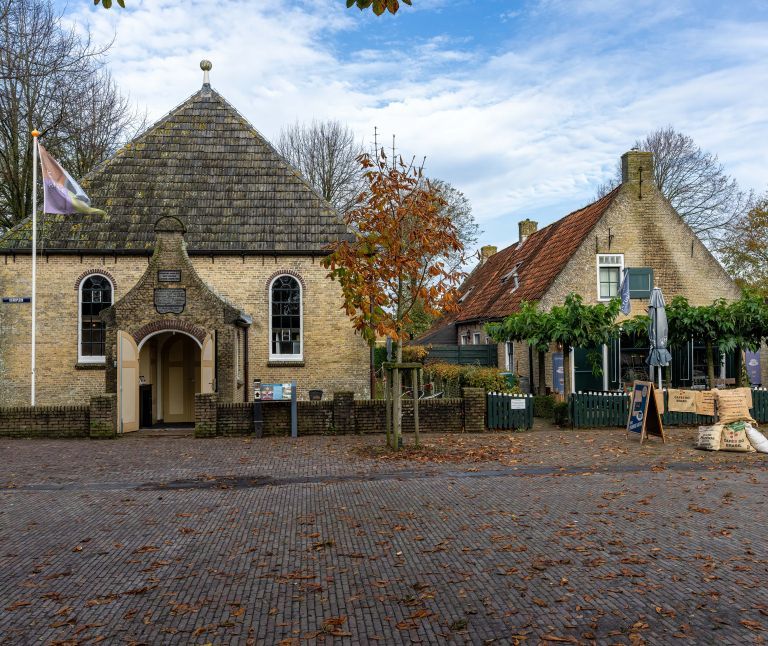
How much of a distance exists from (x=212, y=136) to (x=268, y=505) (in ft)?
52.5

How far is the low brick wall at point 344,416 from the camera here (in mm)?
15203

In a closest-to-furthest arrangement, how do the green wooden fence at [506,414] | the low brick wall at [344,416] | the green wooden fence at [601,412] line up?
the low brick wall at [344,416]
the green wooden fence at [506,414]
the green wooden fence at [601,412]

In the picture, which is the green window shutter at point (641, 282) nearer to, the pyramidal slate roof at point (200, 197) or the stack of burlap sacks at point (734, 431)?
the stack of burlap sacks at point (734, 431)

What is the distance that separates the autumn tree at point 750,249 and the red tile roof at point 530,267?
1037 centimetres

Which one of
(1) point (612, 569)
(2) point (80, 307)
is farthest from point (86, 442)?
(1) point (612, 569)

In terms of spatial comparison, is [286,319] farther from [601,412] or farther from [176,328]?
[601,412]

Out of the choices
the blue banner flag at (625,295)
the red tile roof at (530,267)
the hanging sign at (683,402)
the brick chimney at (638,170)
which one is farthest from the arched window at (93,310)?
the brick chimney at (638,170)

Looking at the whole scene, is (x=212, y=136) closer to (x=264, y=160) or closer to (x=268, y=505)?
(x=264, y=160)

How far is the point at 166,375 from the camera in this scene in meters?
18.7

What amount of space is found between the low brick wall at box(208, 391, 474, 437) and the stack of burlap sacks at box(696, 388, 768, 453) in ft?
15.9

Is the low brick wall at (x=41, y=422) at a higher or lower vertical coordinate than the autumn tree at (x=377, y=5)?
lower

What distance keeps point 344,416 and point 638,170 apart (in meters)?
14.1

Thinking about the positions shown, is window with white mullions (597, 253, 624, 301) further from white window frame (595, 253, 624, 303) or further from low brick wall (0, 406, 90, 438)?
low brick wall (0, 406, 90, 438)

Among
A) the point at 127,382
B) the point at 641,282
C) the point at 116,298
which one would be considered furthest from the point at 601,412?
the point at 116,298
